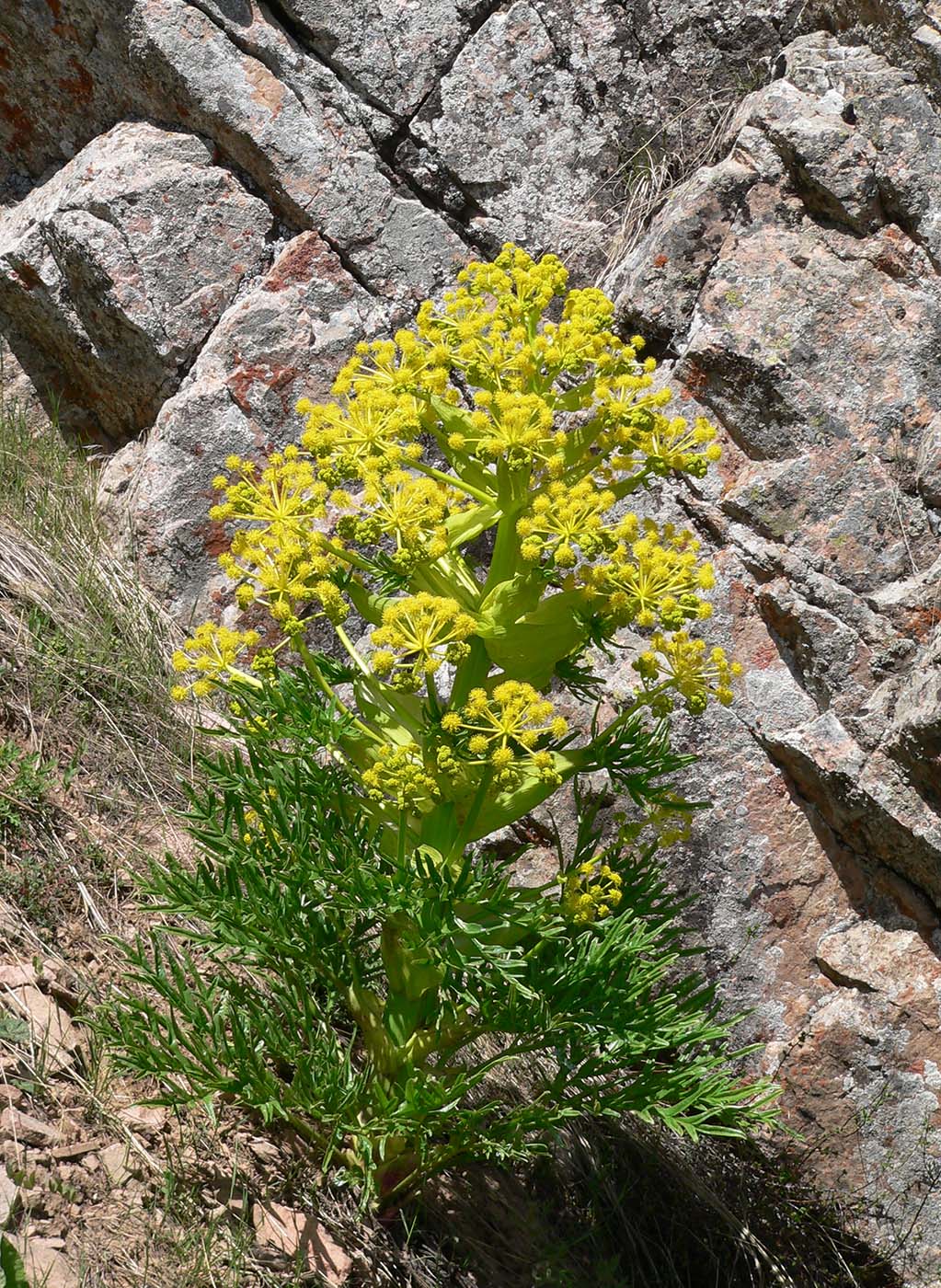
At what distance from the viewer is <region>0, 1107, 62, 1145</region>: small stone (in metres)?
2.24

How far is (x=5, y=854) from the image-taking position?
2.75 metres

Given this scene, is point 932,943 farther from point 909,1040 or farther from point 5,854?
point 5,854

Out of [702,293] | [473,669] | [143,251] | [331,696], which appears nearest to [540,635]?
[473,669]

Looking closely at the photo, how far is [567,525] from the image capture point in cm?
193

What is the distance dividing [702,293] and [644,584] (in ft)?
5.31

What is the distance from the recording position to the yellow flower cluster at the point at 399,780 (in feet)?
6.41

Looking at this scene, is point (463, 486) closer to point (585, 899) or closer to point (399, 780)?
point (399, 780)

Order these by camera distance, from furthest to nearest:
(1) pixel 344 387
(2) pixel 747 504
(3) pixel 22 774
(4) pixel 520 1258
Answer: (2) pixel 747 504, (3) pixel 22 774, (4) pixel 520 1258, (1) pixel 344 387

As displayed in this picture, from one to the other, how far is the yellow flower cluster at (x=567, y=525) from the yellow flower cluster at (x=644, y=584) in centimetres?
4

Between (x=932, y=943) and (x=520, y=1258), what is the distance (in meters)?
1.30

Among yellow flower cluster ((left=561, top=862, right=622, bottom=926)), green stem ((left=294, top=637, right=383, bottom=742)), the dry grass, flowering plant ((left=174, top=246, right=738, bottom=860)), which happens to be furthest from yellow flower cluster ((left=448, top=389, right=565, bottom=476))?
the dry grass

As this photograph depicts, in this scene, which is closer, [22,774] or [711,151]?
[22,774]

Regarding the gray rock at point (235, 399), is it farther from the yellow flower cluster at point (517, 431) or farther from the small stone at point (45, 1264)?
the small stone at point (45, 1264)

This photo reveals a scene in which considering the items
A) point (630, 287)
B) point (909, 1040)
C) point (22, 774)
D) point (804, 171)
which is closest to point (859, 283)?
point (804, 171)
